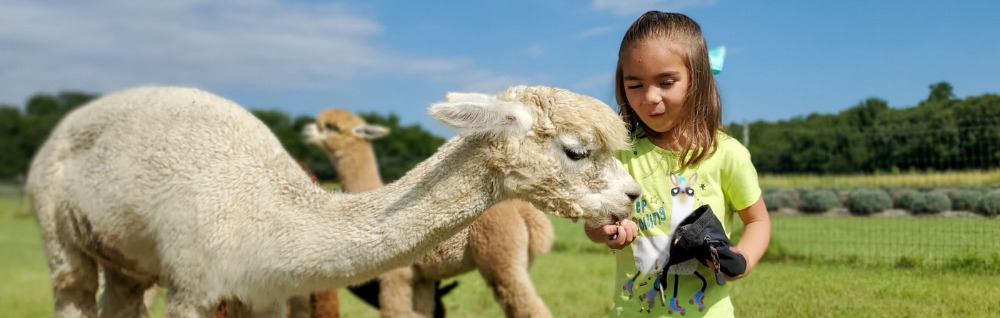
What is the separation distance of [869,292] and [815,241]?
4.87 ft

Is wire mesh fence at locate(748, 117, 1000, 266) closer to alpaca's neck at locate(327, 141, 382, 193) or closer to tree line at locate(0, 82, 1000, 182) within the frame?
tree line at locate(0, 82, 1000, 182)

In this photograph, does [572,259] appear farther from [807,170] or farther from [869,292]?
[869,292]

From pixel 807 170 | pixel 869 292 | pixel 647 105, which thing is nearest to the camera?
pixel 647 105

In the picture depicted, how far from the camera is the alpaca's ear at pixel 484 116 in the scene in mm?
2986

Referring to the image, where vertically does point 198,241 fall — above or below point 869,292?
above

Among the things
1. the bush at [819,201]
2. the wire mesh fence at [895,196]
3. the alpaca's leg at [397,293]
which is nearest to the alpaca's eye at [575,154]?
the wire mesh fence at [895,196]

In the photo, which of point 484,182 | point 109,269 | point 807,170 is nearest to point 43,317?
point 109,269

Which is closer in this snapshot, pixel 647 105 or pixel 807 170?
pixel 647 105

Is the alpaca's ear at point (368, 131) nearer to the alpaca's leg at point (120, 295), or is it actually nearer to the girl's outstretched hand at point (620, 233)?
the alpaca's leg at point (120, 295)

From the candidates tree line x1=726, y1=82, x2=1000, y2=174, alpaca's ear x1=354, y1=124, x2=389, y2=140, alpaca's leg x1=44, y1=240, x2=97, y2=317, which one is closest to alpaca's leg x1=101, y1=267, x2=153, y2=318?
alpaca's leg x1=44, y1=240, x2=97, y2=317

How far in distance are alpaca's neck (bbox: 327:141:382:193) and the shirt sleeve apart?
5966 millimetres

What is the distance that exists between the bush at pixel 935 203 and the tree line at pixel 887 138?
356mm

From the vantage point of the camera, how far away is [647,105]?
9.72 feet

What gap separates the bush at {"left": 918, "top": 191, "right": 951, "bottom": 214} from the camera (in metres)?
5.09
